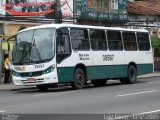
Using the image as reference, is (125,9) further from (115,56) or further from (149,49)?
(115,56)

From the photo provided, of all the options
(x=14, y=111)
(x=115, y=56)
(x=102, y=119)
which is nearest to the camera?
(x=102, y=119)

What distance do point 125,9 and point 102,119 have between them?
38.9 metres

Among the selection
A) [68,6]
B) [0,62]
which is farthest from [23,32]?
[68,6]

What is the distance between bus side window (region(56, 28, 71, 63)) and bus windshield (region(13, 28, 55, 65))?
297 millimetres

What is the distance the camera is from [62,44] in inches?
913

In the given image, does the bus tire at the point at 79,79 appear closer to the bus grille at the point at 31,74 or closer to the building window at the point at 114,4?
the bus grille at the point at 31,74

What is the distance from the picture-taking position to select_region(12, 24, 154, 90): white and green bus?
74.8ft

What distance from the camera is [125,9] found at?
50.4m

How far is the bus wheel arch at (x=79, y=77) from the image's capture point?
78.5 ft

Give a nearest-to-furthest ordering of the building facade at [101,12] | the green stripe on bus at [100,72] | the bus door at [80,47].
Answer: the green stripe on bus at [100,72] → the bus door at [80,47] → the building facade at [101,12]

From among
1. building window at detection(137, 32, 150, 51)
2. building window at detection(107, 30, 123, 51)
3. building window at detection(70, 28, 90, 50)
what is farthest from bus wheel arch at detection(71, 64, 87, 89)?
building window at detection(137, 32, 150, 51)

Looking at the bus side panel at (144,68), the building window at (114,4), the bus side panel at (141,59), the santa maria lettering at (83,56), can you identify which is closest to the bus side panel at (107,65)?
the santa maria lettering at (83,56)

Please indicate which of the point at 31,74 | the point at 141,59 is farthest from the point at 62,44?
the point at 141,59

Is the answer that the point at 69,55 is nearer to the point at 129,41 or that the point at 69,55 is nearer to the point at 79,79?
the point at 79,79
